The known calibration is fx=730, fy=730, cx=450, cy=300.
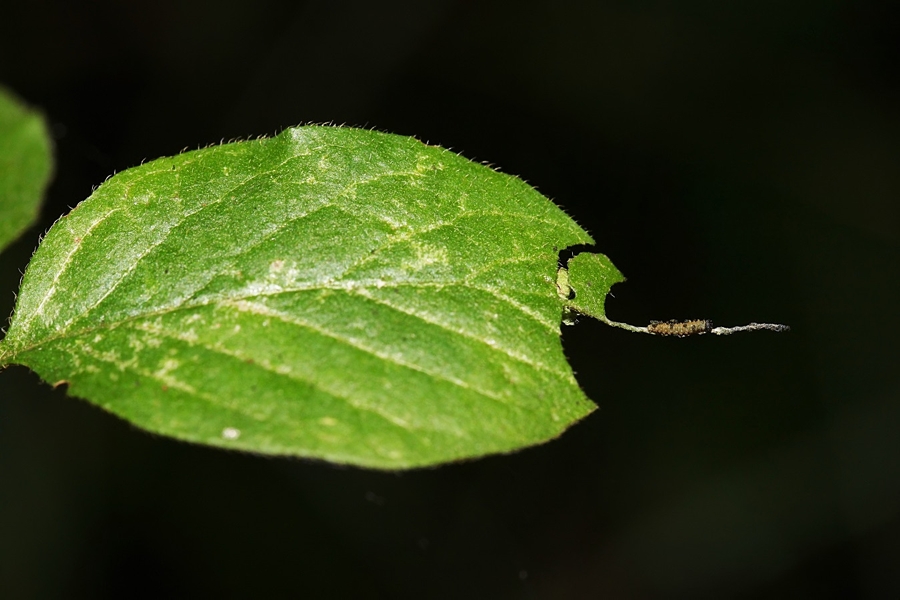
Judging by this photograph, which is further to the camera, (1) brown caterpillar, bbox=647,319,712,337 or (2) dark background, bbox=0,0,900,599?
(2) dark background, bbox=0,0,900,599

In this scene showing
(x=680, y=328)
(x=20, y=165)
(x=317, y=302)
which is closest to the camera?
(x=317, y=302)

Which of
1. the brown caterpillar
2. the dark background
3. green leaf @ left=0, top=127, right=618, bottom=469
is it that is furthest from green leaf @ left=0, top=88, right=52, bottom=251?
the dark background

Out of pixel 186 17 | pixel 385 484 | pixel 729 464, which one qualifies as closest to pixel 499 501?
pixel 385 484

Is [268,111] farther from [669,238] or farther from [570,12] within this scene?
[669,238]

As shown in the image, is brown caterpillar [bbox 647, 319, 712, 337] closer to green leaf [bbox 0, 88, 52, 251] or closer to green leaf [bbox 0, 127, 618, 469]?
green leaf [bbox 0, 127, 618, 469]

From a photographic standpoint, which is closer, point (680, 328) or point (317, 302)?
point (317, 302)

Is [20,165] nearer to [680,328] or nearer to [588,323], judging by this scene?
[680,328]

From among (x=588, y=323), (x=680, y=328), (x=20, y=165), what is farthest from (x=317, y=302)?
(x=588, y=323)
